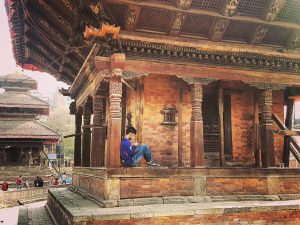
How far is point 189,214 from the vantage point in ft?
24.7

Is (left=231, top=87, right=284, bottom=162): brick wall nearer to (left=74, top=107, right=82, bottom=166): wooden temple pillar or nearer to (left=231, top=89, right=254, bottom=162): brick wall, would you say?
(left=231, top=89, right=254, bottom=162): brick wall

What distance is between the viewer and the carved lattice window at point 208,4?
9.18m

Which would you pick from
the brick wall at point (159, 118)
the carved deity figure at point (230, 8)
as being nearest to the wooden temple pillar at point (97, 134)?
the brick wall at point (159, 118)

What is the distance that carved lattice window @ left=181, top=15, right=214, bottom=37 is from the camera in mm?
9461

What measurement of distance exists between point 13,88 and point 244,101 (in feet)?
96.3

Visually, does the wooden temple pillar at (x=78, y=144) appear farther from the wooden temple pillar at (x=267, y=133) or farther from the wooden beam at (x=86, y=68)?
the wooden temple pillar at (x=267, y=133)

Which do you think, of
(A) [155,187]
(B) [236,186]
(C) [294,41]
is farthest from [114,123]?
(C) [294,41]

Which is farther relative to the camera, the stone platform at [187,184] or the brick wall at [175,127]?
the brick wall at [175,127]

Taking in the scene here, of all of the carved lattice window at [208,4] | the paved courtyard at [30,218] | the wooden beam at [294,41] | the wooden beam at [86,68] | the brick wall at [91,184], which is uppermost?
the carved lattice window at [208,4]

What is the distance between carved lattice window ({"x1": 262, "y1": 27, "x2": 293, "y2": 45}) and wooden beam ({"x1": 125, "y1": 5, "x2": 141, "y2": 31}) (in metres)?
4.13

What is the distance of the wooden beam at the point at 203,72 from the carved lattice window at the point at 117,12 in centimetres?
107

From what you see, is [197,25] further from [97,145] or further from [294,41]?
[97,145]

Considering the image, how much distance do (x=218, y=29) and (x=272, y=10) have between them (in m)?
1.58

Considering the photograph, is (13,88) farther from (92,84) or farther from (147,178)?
(147,178)
